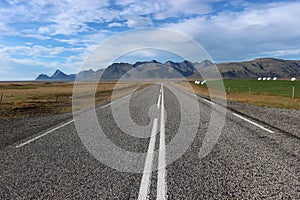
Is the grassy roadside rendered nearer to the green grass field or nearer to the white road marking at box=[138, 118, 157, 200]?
the green grass field

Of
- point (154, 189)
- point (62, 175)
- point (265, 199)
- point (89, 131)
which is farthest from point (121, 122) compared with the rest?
point (265, 199)

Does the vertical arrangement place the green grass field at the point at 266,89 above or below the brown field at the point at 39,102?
below

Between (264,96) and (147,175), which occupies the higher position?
(147,175)

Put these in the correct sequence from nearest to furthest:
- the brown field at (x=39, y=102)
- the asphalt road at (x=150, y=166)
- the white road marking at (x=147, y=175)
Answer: the white road marking at (x=147, y=175), the asphalt road at (x=150, y=166), the brown field at (x=39, y=102)

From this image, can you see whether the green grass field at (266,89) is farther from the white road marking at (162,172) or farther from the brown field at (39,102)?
the white road marking at (162,172)

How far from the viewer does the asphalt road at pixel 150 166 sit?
4246 millimetres

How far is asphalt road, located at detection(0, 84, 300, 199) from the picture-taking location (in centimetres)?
425

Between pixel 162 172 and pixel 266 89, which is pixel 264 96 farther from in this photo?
pixel 162 172

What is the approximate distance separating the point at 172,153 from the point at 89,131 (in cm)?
392

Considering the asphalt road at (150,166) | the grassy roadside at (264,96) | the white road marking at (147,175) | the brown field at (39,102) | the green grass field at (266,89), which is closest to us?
the white road marking at (147,175)

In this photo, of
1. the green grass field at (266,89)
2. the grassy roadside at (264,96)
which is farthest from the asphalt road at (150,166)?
the green grass field at (266,89)

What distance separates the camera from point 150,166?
217 inches

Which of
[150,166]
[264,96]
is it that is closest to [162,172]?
[150,166]

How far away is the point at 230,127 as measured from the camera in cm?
982
